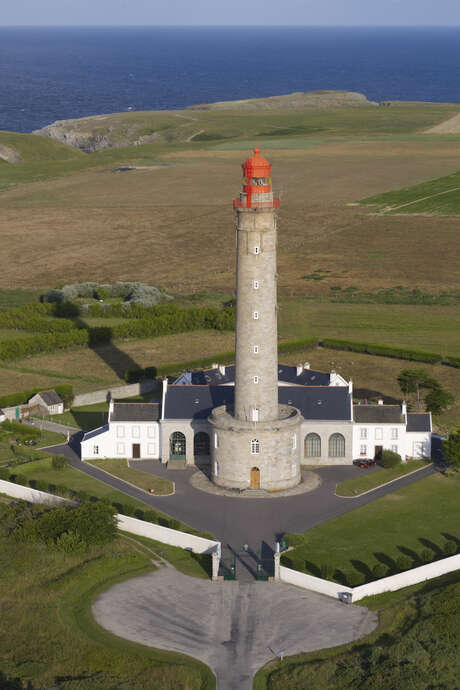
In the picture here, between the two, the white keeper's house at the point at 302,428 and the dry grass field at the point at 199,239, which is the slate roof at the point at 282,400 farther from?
the dry grass field at the point at 199,239

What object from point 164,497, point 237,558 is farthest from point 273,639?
point 164,497

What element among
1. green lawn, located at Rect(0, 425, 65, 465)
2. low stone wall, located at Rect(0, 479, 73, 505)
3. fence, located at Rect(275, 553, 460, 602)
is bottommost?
fence, located at Rect(275, 553, 460, 602)

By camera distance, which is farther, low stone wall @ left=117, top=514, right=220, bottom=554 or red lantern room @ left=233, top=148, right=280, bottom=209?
red lantern room @ left=233, top=148, right=280, bottom=209

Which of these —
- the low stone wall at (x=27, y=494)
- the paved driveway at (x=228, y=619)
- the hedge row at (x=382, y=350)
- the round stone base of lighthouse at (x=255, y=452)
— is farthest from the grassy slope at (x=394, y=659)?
the hedge row at (x=382, y=350)

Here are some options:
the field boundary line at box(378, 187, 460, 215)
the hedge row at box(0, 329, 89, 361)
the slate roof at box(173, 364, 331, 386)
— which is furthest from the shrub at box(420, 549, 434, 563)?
the field boundary line at box(378, 187, 460, 215)

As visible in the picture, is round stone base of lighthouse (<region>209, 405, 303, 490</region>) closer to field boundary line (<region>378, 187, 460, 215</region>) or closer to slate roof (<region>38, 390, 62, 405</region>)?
slate roof (<region>38, 390, 62, 405</region>)

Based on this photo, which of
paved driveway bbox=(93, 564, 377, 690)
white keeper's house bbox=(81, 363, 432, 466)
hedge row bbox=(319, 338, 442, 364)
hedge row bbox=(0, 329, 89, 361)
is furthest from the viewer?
hedge row bbox=(0, 329, 89, 361)
